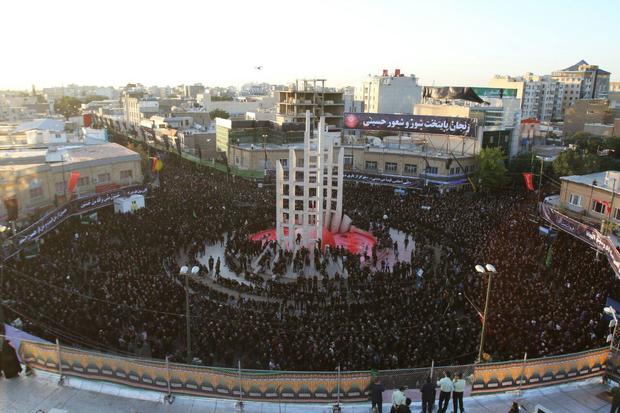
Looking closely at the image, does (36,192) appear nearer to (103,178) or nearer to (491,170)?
(103,178)

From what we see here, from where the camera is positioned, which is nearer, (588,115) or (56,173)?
(56,173)

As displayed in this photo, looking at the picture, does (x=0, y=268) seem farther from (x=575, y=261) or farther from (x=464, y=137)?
(x=464, y=137)

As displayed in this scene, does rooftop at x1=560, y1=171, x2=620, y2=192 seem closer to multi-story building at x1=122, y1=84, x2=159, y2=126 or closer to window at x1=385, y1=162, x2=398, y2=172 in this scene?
window at x1=385, y1=162, x2=398, y2=172

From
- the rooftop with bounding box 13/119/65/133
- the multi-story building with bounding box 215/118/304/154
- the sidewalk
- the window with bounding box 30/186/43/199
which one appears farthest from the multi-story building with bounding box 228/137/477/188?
the sidewalk

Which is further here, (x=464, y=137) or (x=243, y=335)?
(x=464, y=137)

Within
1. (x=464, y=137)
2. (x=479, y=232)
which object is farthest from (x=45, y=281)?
(x=464, y=137)

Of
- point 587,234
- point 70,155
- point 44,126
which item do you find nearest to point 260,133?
point 70,155

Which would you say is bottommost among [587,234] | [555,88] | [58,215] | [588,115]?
[58,215]
